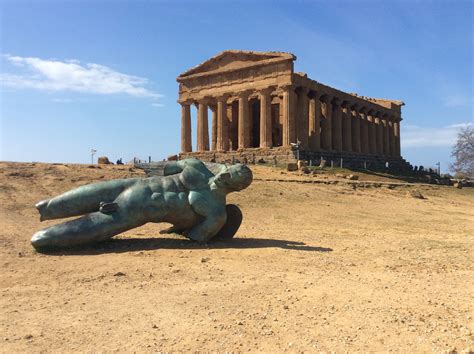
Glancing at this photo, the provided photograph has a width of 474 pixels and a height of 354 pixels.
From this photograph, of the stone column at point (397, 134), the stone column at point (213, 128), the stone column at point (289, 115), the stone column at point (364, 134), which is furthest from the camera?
the stone column at point (397, 134)

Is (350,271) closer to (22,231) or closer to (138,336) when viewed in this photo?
(138,336)

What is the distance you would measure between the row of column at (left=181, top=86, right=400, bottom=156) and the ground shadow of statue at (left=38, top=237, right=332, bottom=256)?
32.6m

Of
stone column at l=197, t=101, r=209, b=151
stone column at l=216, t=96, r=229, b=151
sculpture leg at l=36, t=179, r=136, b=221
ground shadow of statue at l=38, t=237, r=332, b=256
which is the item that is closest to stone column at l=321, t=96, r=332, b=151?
stone column at l=216, t=96, r=229, b=151

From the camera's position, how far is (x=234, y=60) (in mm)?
44906

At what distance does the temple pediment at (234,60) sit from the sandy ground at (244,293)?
105 feet

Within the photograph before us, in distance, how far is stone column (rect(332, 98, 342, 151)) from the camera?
4994 centimetres

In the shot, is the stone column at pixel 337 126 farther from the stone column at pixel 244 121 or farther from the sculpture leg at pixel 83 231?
the sculpture leg at pixel 83 231

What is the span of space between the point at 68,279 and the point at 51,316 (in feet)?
5.23

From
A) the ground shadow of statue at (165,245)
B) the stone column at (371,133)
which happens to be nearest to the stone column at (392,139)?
the stone column at (371,133)

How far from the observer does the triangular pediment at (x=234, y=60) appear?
137 ft

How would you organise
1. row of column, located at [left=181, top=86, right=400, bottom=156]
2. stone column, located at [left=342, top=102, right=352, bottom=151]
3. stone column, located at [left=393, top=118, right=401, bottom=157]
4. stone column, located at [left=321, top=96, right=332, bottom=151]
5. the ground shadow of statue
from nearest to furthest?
the ground shadow of statue, row of column, located at [left=181, top=86, right=400, bottom=156], stone column, located at [left=321, top=96, right=332, bottom=151], stone column, located at [left=342, top=102, right=352, bottom=151], stone column, located at [left=393, top=118, right=401, bottom=157]

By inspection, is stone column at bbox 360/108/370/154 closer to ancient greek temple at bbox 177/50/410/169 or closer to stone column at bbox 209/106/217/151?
ancient greek temple at bbox 177/50/410/169

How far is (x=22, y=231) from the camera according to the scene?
1100cm

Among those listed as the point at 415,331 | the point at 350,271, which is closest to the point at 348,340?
the point at 415,331
